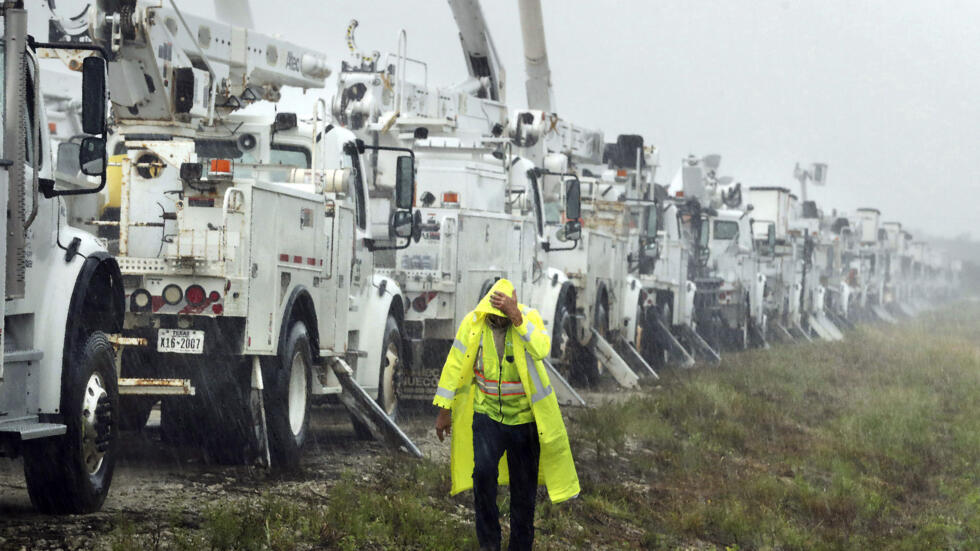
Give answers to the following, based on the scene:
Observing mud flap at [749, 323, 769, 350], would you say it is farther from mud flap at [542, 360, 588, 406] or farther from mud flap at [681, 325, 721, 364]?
mud flap at [542, 360, 588, 406]

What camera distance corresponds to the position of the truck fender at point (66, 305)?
711cm

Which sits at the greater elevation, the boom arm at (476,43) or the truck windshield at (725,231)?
the boom arm at (476,43)

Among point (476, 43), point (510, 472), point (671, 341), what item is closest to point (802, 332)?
point (671, 341)

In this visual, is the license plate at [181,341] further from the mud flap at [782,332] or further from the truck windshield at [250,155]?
the mud flap at [782,332]

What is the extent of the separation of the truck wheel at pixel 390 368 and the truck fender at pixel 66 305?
15.3 ft

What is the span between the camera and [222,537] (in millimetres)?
7129

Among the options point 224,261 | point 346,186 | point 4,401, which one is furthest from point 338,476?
point 4,401

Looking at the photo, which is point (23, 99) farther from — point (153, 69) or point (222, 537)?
point (153, 69)

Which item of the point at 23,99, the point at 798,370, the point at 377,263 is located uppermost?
the point at 23,99

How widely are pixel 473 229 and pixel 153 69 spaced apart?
4.52 meters

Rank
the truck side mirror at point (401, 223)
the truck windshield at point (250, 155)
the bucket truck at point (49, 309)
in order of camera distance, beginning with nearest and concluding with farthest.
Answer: the bucket truck at point (49, 309) → the truck windshield at point (250, 155) → the truck side mirror at point (401, 223)

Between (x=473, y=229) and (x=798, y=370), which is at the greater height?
(x=473, y=229)

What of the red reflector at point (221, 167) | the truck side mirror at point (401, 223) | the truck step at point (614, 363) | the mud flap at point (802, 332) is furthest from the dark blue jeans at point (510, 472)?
the mud flap at point (802, 332)

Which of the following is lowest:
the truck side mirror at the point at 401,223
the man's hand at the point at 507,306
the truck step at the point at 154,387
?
the truck step at the point at 154,387
